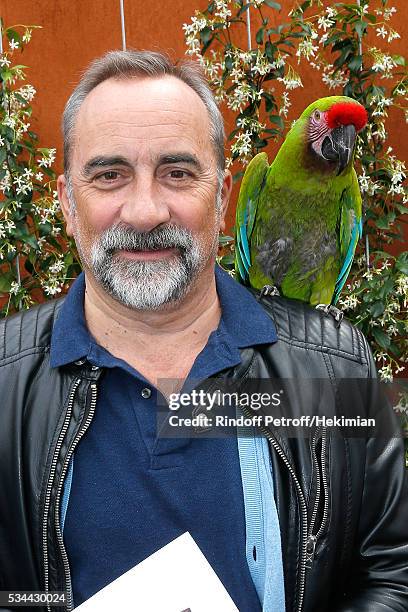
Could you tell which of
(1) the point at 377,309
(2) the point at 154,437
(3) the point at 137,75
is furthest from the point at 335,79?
(2) the point at 154,437

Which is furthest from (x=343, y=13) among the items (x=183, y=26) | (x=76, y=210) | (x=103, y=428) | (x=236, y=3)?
(x=103, y=428)

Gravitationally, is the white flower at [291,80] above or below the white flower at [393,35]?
below

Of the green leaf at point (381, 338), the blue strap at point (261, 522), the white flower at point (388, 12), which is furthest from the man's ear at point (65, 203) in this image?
the white flower at point (388, 12)

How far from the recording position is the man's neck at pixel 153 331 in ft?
→ 4.73

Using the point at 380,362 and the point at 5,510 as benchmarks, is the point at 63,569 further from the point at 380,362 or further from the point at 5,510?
the point at 380,362

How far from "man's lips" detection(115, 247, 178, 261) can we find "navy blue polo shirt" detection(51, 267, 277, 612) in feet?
0.66

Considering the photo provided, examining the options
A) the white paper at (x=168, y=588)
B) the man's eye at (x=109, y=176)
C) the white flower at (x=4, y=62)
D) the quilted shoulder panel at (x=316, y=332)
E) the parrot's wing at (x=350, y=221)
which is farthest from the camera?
the white flower at (x=4, y=62)

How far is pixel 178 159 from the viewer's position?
4.45ft

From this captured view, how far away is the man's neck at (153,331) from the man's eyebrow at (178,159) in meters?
0.22

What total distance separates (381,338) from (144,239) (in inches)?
71.3

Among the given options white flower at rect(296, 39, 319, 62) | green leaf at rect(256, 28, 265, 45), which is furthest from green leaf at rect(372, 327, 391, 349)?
green leaf at rect(256, 28, 265, 45)

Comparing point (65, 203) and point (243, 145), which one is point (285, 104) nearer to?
point (243, 145)

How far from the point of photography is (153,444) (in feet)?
4.30

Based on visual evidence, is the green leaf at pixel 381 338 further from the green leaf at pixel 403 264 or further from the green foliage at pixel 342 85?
the green leaf at pixel 403 264
